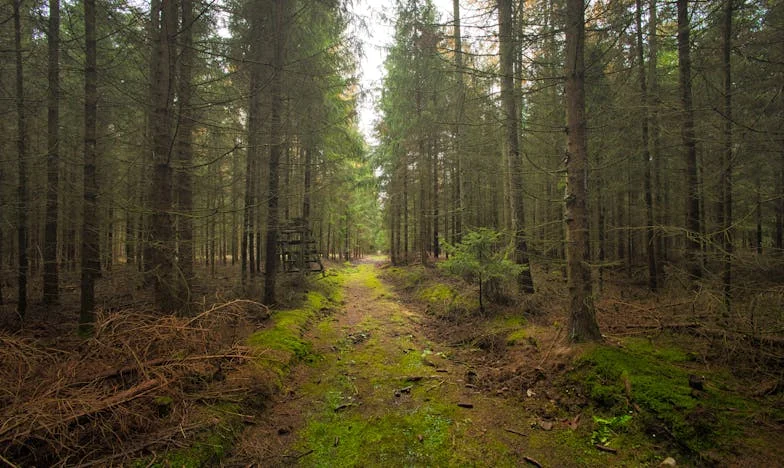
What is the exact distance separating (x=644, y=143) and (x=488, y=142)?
16.7ft

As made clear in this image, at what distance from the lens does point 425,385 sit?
475 centimetres

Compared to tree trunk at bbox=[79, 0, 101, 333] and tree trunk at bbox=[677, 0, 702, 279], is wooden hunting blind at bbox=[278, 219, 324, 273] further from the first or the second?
tree trunk at bbox=[677, 0, 702, 279]

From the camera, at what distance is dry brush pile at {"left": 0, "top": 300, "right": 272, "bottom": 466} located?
2.53 metres

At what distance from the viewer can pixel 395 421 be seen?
12.5ft

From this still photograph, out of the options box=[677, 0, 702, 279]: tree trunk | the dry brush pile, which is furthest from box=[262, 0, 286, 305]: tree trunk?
box=[677, 0, 702, 279]: tree trunk

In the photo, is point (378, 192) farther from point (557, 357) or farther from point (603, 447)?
point (603, 447)

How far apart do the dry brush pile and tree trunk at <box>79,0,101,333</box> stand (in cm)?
187

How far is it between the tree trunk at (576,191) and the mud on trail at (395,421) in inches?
69.6

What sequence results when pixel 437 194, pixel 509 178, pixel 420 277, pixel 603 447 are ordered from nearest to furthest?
1. pixel 603 447
2. pixel 509 178
3. pixel 420 277
4. pixel 437 194

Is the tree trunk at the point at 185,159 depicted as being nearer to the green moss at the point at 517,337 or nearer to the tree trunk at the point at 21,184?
the tree trunk at the point at 21,184

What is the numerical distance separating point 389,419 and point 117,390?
10.1ft

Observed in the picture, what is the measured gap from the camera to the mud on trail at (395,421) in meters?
3.17

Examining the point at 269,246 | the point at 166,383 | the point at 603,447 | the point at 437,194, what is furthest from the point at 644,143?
the point at 166,383

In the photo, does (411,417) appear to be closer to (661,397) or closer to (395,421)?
(395,421)
